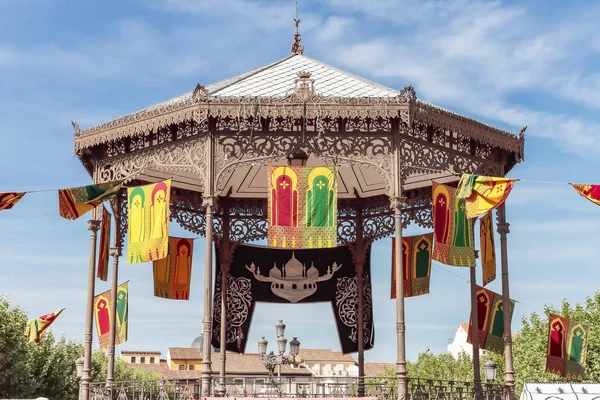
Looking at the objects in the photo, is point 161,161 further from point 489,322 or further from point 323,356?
point 323,356

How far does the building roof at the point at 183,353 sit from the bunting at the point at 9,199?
103 metres

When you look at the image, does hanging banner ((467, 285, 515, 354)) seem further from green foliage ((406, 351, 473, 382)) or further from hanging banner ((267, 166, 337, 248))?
green foliage ((406, 351, 473, 382))

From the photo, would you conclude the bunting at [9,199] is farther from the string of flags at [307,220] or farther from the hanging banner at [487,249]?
the hanging banner at [487,249]

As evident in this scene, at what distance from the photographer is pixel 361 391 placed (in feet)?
57.5

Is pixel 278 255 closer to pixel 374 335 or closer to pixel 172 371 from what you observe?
pixel 374 335

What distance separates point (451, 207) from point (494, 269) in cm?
274

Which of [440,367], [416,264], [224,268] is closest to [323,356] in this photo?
[440,367]

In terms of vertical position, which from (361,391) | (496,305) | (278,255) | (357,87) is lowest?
(361,391)

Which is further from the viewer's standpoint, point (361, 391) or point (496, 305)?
point (496, 305)

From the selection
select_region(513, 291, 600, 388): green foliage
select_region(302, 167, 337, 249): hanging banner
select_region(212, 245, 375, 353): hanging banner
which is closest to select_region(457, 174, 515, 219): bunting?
select_region(302, 167, 337, 249): hanging banner

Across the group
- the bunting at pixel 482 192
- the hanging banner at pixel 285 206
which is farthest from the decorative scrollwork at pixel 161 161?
the bunting at pixel 482 192

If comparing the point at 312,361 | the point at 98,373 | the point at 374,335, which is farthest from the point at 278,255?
the point at 312,361

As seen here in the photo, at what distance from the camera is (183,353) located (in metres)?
123

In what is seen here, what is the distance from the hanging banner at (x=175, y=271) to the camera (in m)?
22.6
